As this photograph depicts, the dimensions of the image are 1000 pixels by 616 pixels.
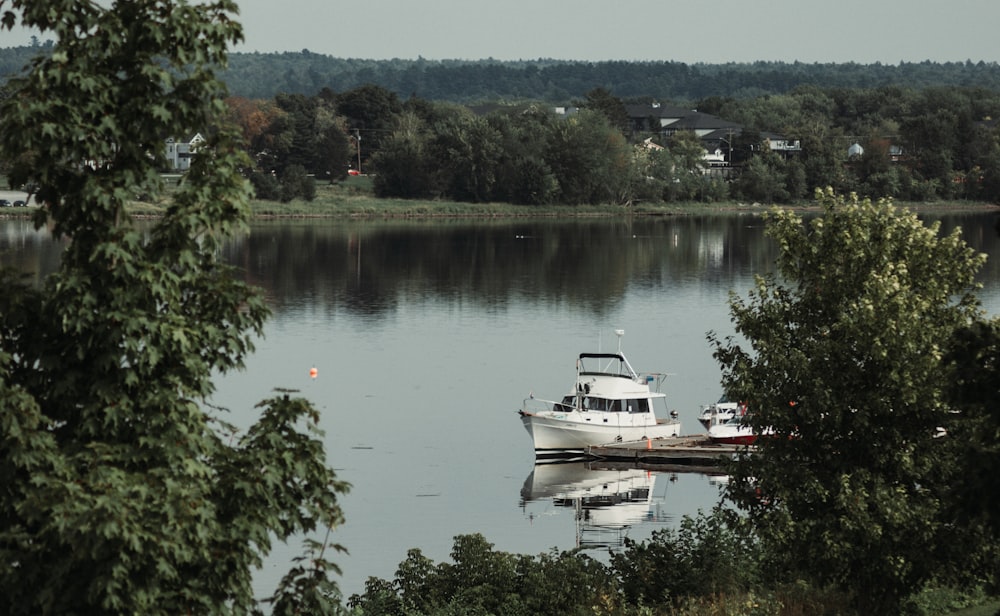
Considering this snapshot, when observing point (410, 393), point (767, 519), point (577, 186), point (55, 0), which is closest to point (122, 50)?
point (55, 0)

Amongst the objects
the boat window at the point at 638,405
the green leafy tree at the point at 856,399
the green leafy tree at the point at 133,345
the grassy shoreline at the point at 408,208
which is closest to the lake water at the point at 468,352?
the green leafy tree at the point at 133,345

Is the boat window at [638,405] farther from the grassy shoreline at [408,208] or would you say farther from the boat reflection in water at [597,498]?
the grassy shoreline at [408,208]

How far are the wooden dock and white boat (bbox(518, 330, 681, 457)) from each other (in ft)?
1.95

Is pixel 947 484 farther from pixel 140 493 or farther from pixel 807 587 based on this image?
pixel 140 493

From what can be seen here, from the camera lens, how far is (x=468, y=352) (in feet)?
254

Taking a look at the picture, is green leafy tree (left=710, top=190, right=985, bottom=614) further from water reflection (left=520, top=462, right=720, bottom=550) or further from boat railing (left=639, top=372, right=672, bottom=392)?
boat railing (left=639, top=372, right=672, bottom=392)

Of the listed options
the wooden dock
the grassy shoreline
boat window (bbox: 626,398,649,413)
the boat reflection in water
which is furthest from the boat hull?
the grassy shoreline

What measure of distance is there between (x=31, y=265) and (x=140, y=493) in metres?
91.0

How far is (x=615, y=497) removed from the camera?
50000 mm

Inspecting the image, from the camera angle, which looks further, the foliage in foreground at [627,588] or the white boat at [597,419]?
the white boat at [597,419]

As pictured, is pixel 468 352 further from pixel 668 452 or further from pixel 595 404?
pixel 668 452

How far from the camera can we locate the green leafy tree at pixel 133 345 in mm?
15398

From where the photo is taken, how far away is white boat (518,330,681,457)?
181ft

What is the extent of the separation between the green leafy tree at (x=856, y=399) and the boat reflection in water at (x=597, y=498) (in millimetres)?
15104
